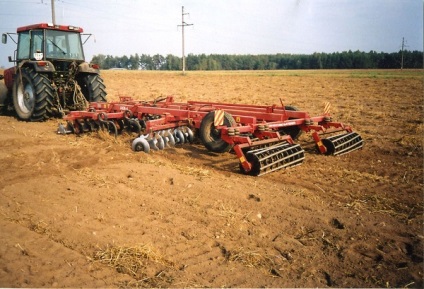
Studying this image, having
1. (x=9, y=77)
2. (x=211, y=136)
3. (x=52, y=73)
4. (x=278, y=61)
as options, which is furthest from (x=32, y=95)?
(x=278, y=61)

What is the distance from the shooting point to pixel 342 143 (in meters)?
6.41

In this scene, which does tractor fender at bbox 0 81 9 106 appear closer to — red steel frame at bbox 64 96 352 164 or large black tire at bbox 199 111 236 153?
red steel frame at bbox 64 96 352 164

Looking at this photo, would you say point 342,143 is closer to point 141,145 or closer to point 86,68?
point 141,145

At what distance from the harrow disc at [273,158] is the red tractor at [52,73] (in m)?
6.29

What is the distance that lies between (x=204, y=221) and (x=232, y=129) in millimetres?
2095

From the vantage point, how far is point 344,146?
6461 millimetres

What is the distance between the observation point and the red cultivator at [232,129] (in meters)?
5.39

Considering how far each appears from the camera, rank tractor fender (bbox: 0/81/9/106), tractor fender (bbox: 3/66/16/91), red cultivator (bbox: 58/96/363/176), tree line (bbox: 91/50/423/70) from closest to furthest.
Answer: red cultivator (bbox: 58/96/363/176) → tractor fender (bbox: 3/66/16/91) → tractor fender (bbox: 0/81/9/106) → tree line (bbox: 91/50/423/70)

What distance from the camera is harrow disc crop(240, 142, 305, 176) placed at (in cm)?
Result: 506

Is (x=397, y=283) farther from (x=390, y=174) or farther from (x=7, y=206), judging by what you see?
(x=7, y=206)

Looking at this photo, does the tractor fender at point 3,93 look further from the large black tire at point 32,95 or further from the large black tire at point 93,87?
the large black tire at point 93,87

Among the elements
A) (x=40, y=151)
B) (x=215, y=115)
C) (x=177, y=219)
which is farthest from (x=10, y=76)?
(x=177, y=219)

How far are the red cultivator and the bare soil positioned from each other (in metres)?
0.23

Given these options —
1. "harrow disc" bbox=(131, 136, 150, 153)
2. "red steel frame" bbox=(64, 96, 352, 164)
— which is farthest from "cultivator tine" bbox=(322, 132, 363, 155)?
"harrow disc" bbox=(131, 136, 150, 153)
